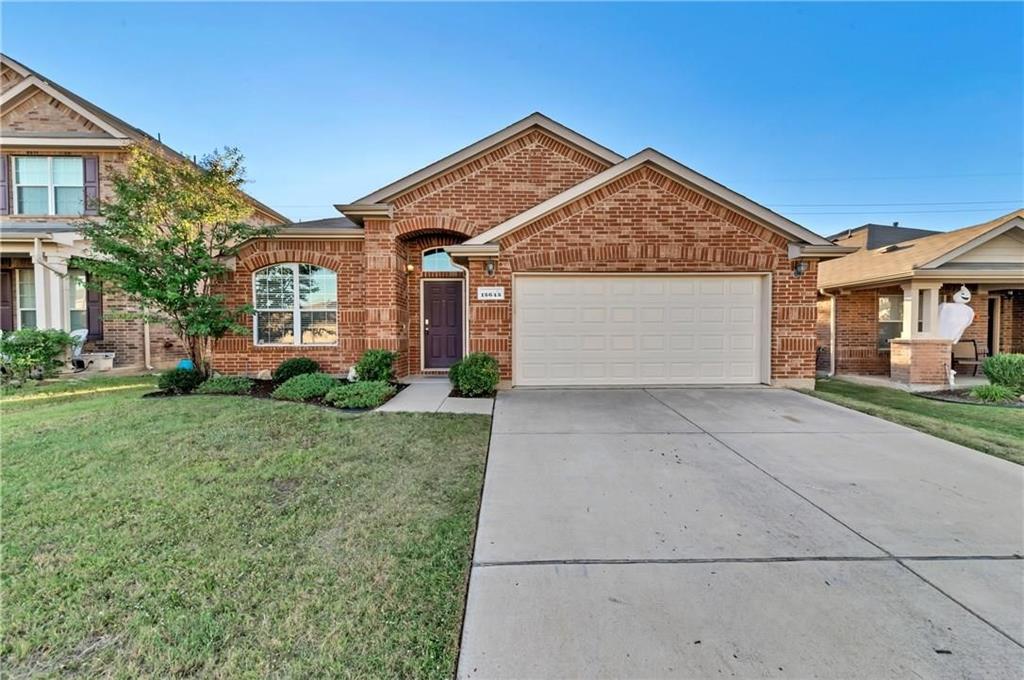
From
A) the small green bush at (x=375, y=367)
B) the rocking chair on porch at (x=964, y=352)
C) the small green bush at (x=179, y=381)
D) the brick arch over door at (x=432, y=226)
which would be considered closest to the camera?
the small green bush at (x=179, y=381)

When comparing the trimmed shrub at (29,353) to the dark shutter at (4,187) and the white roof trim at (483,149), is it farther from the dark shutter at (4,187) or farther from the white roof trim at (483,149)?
the white roof trim at (483,149)

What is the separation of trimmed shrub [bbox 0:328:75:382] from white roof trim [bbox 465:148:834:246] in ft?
31.4

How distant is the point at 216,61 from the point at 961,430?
1865 cm

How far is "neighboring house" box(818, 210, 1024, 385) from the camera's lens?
1027cm

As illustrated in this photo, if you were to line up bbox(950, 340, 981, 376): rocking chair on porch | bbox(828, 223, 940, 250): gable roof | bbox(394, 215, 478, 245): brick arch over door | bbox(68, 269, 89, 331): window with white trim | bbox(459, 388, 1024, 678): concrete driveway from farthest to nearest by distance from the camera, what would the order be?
bbox(828, 223, 940, 250): gable roof < bbox(950, 340, 981, 376): rocking chair on porch < bbox(68, 269, 89, 331): window with white trim < bbox(394, 215, 478, 245): brick arch over door < bbox(459, 388, 1024, 678): concrete driveway

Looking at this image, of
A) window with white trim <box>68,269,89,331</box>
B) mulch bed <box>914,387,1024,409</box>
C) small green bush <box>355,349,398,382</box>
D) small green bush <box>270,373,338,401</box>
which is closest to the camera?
small green bush <box>270,373,338,401</box>

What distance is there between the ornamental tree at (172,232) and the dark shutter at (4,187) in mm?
7111

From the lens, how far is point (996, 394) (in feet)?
28.7

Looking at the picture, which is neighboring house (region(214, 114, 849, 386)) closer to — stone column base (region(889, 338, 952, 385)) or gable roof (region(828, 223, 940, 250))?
stone column base (region(889, 338, 952, 385))

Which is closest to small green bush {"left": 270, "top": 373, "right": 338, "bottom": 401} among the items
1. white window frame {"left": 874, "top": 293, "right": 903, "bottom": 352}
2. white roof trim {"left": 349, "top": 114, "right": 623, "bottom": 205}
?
white roof trim {"left": 349, "top": 114, "right": 623, "bottom": 205}

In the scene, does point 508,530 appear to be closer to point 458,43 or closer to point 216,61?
point 458,43

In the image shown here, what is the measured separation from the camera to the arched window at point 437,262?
11.0 meters

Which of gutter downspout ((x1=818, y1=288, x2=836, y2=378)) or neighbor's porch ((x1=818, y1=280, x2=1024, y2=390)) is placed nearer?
neighbor's porch ((x1=818, y1=280, x2=1024, y2=390))

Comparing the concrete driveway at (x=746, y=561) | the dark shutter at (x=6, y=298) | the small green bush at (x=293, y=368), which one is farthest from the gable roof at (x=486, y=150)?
the dark shutter at (x=6, y=298)
